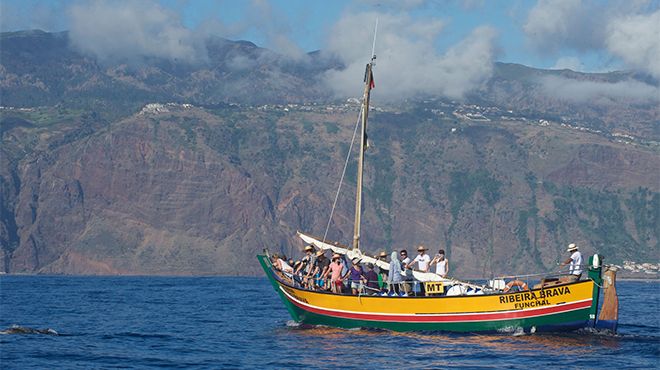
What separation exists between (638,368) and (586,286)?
625cm

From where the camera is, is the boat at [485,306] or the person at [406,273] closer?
the boat at [485,306]

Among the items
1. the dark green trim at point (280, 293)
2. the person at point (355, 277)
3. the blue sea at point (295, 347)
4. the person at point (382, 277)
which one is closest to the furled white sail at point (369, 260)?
the person at point (382, 277)

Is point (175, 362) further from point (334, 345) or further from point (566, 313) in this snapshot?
point (566, 313)

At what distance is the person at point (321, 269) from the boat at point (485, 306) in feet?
2.96

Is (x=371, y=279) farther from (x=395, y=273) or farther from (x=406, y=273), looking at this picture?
(x=395, y=273)

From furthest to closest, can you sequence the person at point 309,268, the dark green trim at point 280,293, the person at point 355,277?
1. the dark green trim at point 280,293
2. the person at point 309,268
3. the person at point 355,277

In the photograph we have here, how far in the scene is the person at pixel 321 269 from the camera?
193ft

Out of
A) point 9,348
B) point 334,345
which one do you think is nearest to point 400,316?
point 334,345

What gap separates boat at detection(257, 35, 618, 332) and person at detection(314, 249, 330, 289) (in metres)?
0.90

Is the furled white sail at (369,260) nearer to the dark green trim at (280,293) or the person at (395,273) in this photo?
the person at (395,273)

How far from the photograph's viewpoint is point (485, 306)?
173 feet

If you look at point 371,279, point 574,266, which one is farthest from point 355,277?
point 574,266

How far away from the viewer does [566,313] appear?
51875 millimetres

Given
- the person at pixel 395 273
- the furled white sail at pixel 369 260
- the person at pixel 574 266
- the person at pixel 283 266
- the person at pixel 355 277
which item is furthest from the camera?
the person at pixel 283 266
